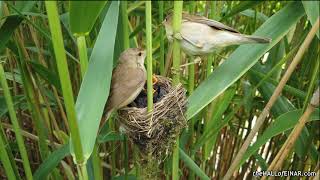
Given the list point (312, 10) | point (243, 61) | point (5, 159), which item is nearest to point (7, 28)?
point (5, 159)

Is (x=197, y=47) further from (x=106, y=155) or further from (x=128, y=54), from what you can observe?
(x=106, y=155)

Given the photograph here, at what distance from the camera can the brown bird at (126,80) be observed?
1.06 metres

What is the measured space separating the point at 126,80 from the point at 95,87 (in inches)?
12.9

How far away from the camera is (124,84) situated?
1.11 metres

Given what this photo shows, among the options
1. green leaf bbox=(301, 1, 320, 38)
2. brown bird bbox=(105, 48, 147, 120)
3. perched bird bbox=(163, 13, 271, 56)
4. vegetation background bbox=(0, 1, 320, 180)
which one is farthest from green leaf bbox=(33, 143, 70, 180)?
green leaf bbox=(301, 1, 320, 38)

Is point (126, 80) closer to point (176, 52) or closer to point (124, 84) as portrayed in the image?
point (124, 84)

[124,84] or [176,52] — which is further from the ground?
[176,52]

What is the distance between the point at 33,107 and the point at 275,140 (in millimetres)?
876

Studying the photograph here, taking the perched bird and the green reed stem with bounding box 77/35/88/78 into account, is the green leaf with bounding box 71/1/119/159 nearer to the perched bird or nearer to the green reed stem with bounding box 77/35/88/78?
the green reed stem with bounding box 77/35/88/78

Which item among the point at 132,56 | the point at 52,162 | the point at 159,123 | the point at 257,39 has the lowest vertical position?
the point at 52,162

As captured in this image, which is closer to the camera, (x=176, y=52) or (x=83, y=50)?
(x=83, y=50)

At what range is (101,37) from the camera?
32.4 inches

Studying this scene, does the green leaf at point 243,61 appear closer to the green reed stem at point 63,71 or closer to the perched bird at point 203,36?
the perched bird at point 203,36

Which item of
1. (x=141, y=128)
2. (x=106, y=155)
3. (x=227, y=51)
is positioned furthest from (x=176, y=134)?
(x=227, y=51)
